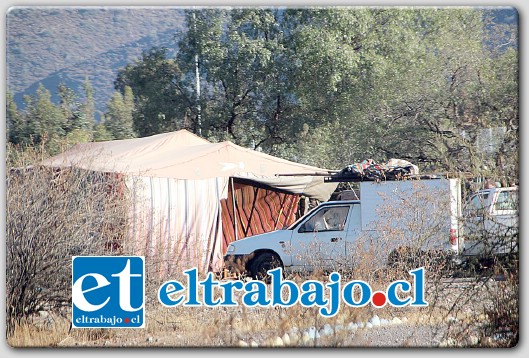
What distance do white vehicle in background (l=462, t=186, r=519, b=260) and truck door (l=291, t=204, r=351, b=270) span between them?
1300mm

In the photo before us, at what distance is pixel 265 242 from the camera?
1162cm

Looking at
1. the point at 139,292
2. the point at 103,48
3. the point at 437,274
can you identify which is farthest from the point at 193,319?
the point at 103,48

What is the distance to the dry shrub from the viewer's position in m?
9.16

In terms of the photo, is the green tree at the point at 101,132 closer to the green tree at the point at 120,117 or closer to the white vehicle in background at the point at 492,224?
the green tree at the point at 120,117

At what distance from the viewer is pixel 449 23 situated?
9695mm

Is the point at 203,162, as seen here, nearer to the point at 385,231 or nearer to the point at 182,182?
the point at 182,182

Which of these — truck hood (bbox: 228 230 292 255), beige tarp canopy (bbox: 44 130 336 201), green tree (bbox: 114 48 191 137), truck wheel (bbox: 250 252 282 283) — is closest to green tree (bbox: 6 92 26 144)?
beige tarp canopy (bbox: 44 130 336 201)

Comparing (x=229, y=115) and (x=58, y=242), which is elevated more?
(x=229, y=115)

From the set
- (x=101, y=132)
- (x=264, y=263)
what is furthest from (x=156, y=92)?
(x=264, y=263)

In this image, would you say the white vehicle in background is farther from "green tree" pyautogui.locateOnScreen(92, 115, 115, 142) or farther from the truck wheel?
"green tree" pyautogui.locateOnScreen(92, 115, 115, 142)

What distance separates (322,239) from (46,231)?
3195 millimetres

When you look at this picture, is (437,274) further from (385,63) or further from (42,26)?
(42,26)

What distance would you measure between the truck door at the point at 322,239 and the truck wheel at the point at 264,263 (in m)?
0.25

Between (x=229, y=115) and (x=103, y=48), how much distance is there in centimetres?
154
